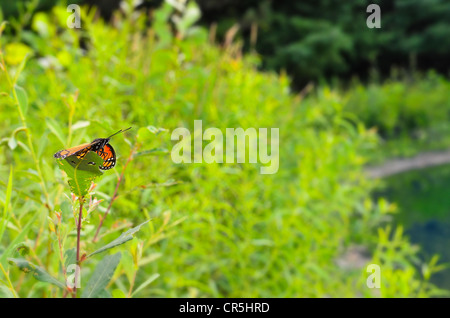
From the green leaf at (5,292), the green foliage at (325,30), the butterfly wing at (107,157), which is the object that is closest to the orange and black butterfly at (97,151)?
the butterfly wing at (107,157)

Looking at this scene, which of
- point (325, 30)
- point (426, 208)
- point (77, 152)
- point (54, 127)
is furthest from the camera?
point (325, 30)

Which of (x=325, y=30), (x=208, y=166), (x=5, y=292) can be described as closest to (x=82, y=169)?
(x=5, y=292)

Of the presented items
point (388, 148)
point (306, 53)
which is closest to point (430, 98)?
point (388, 148)

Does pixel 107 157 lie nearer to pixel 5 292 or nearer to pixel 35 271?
pixel 35 271

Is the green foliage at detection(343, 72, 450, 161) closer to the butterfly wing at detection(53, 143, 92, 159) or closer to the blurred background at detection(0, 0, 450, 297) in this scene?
the blurred background at detection(0, 0, 450, 297)

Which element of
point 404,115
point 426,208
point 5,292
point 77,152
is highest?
point 404,115

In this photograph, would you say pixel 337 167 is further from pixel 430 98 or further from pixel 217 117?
pixel 430 98
